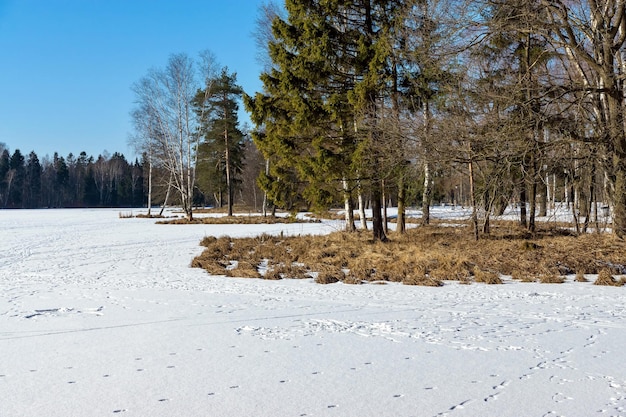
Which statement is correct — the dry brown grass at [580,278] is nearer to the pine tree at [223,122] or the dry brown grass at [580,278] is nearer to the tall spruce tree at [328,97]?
the tall spruce tree at [328,97]

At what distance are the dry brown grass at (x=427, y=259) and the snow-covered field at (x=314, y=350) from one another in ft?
2.94

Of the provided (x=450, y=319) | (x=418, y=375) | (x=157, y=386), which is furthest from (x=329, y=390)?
(x=450, y=319)

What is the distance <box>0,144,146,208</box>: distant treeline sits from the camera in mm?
85750

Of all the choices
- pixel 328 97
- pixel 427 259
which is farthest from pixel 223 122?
pixel 427 259

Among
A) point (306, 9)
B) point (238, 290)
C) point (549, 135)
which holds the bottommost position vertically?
point (238, 290)

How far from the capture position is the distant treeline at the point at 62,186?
85.8m


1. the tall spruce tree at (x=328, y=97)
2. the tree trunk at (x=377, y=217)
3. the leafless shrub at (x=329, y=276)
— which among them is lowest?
the leafless shrub at (x=329, y=276)

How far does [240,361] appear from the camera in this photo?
434 cm

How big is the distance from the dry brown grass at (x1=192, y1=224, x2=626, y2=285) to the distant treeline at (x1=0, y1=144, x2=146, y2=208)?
81.0m

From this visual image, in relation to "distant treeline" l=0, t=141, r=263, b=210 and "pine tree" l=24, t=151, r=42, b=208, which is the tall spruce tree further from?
"pine tree" l=24, t=151, r=42, b=208

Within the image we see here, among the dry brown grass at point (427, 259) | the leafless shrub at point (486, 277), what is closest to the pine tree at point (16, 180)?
the dry brown grass at point (427, 259)

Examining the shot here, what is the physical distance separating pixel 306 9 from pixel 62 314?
1108cm

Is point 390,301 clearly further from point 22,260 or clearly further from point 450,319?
point 22,260

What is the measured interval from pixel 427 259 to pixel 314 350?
6.59m
